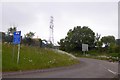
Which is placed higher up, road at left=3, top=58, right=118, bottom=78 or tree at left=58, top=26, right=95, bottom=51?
tree at left=58, top=26, right=95, bottom=51

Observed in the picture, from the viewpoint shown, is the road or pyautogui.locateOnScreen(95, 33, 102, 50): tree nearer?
the road

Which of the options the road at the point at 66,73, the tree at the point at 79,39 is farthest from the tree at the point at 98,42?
the road at the point at 66,73

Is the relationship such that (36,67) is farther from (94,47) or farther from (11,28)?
(94,47)

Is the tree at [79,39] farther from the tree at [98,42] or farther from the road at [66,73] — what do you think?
the road at [66,73]

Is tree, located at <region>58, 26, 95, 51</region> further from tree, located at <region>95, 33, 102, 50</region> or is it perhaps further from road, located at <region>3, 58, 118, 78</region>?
road, located at <region>3, 58, 118, 78</region>

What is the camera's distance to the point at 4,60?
85.8 ft

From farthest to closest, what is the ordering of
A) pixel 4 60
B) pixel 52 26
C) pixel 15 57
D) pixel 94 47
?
pixel 94 47
pixel 52 26
pixel 15 57
pixel 4 60

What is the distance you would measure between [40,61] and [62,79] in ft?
48.6

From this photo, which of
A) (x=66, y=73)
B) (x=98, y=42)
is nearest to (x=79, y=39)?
(x=98, y=42)

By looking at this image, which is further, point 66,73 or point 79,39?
point 79,39

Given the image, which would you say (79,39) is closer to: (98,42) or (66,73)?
(98,42)

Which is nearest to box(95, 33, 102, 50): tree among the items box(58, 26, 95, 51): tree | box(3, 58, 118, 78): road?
box(58, 26, 95, 51): tree

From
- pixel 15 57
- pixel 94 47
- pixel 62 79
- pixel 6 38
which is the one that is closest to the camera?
pixel 62 79

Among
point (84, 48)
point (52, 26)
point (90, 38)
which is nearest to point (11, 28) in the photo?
point (52, 26)
